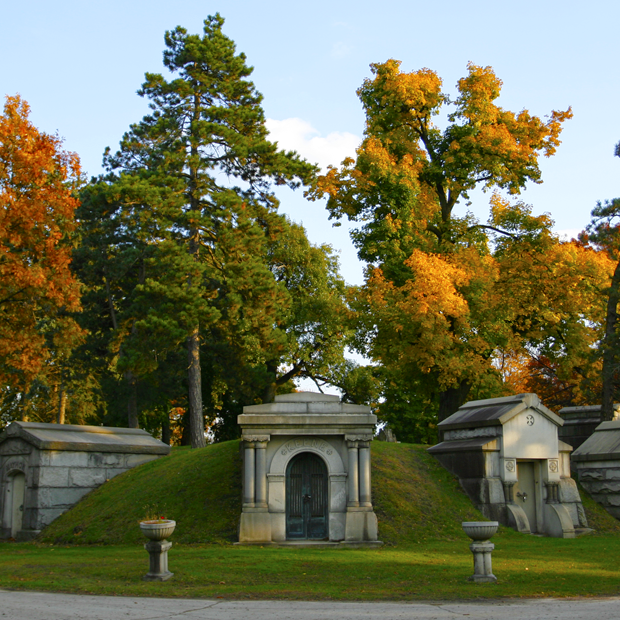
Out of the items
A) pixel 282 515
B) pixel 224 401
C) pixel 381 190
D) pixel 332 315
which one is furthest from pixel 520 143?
pixel 224 401

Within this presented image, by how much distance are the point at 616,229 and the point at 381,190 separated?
8.64m

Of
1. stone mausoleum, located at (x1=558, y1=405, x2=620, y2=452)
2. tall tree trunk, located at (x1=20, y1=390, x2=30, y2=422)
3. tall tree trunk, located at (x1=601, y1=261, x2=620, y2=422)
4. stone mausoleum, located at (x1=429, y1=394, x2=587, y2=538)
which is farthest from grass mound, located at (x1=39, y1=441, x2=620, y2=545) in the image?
tall tree trunk, located at (x1=20, y1=390, x2=30, y2=422)

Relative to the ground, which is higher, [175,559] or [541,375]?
[541,375]

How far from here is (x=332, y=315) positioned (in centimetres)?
3994

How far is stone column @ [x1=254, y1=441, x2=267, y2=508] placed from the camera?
1934cm

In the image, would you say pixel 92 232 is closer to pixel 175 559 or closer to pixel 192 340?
pixel 192 340

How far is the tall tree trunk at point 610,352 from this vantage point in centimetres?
2523

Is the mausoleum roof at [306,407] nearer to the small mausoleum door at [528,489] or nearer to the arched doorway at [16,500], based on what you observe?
the small mausoleum door at [528,489]

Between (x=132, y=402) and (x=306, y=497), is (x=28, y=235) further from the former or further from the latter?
(x=306, y=497)

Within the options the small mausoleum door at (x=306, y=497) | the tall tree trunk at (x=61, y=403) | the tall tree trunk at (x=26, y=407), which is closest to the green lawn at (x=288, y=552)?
the small mausoleum door at (x=306, y=497)

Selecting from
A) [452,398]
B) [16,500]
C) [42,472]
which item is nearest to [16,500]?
[16,500]

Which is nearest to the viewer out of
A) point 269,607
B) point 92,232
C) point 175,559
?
point 269,607

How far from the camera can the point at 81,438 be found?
2531 cm

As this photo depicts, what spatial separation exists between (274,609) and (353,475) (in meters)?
8.99
